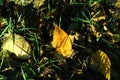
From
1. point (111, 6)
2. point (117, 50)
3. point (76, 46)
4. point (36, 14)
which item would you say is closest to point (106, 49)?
point (117, 50)

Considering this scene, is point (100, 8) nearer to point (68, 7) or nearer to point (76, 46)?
point (68, 7)

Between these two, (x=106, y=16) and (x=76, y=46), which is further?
(x=106, y=16)

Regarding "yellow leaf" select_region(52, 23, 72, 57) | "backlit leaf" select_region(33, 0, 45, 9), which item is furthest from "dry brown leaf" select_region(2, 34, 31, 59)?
"backlit leaf" select_region(33, 0, 45, 9)

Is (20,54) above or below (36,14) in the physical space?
below

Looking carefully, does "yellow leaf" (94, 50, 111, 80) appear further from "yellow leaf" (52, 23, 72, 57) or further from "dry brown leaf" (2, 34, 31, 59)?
"dry brown leaf" (2, 34, 31, 59)

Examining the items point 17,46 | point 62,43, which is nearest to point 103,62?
point 62,43

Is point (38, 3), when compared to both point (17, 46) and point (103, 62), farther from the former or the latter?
point (103, 62)
